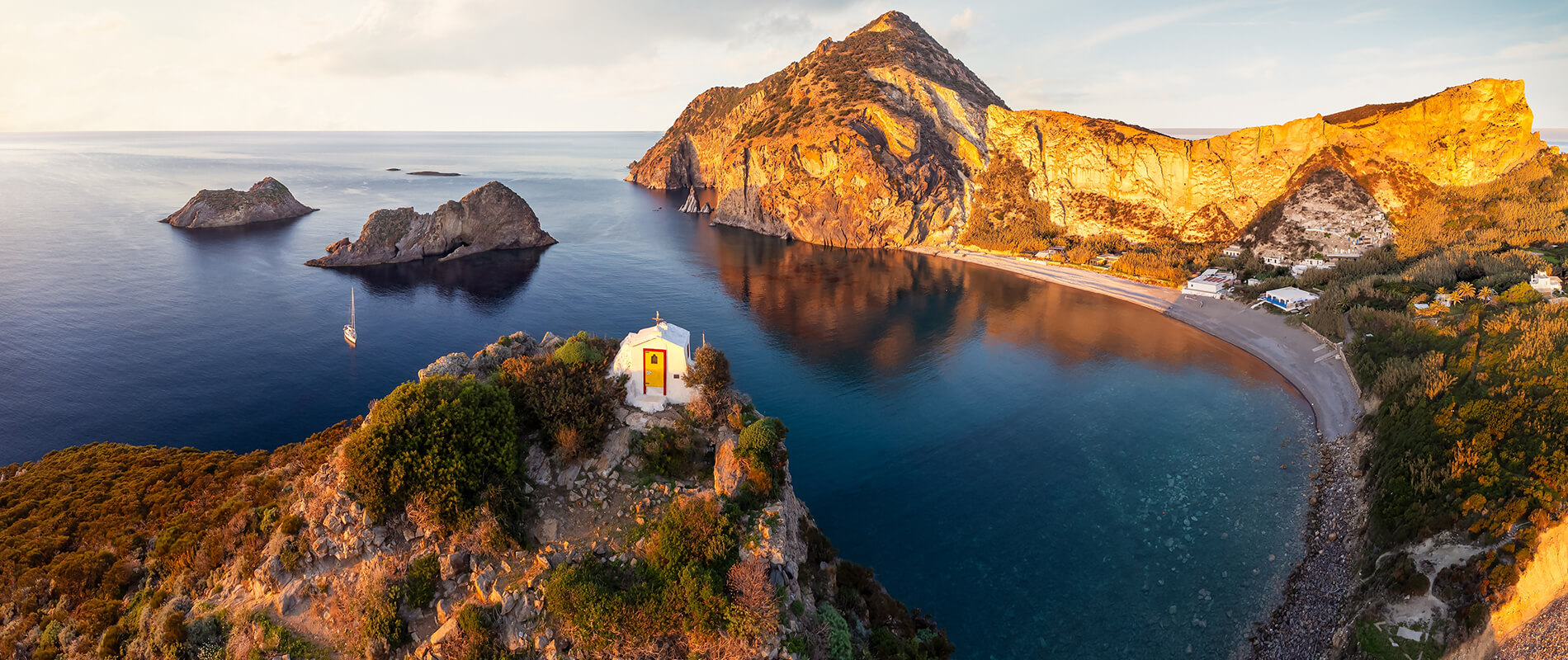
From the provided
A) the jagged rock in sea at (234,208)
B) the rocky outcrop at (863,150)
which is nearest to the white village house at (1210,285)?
the rocky outcrop at (863,150)

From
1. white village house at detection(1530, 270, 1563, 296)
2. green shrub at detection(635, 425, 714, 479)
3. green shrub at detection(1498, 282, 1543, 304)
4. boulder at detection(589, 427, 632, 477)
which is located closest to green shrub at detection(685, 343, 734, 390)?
green shrub at detection(635, 425, 714, 479)

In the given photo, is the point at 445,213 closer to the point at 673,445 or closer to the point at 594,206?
the point at 594,206

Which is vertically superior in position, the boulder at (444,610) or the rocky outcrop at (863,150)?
the rocky outcrop at (863,150)

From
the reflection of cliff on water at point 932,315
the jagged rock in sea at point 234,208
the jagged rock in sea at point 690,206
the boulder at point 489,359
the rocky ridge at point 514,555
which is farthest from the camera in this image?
the jagged rock in sea at point 690,206

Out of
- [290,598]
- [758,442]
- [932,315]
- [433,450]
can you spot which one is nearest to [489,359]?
[433,450]

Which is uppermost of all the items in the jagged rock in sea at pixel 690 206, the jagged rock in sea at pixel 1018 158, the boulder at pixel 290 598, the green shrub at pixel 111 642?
the jagged rock in sea at pixel 1018 158

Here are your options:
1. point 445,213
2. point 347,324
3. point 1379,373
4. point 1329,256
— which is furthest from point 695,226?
point 1379,373

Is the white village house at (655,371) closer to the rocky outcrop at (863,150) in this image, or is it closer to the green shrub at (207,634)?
the green shrub at (207,634)

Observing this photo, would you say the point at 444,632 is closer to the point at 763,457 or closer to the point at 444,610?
the point at 444,610
